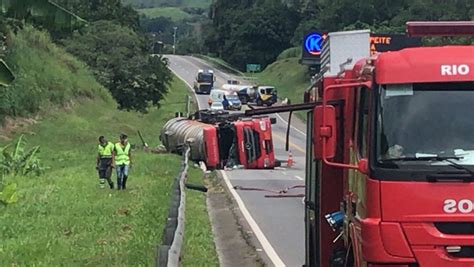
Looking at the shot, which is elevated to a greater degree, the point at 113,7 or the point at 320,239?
the point at 113,7

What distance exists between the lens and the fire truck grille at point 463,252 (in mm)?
8117

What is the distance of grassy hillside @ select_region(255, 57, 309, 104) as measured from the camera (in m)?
100

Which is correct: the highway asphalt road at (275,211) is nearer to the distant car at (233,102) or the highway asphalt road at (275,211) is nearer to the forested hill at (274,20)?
the distant car at (233,102)

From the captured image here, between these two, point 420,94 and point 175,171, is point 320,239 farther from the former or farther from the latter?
point 175,171

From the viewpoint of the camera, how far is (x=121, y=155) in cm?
2720

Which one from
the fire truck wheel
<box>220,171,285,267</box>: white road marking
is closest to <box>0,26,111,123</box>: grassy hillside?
<box>220,171,285,267</box>: white road marking

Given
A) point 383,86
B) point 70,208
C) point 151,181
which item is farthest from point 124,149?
point 383,86

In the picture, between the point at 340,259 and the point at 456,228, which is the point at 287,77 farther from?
the point at 456,228

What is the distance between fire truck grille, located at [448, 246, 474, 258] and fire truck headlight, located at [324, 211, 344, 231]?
89.4 inches

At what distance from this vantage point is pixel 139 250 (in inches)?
591

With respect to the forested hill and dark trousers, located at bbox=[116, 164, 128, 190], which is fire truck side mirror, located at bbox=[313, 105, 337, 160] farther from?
the forested hill

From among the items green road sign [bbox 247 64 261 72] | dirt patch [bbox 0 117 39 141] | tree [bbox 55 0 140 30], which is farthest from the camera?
green road sign [bbox 247 64 261 72]

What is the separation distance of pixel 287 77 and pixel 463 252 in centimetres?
10627

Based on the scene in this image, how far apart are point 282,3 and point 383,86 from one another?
487 ft
